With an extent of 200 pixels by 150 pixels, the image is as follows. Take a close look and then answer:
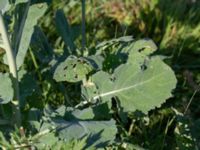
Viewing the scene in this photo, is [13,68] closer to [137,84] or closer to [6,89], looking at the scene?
[6,89]

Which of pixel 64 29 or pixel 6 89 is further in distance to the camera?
pixel 64 29

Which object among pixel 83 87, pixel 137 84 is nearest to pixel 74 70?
pixel 83 87

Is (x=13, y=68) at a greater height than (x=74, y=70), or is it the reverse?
(x=13, y=68)

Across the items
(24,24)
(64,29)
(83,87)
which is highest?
(24,24)

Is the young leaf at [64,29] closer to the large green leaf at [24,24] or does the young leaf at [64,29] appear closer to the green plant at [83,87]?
the green plant at [83,87]

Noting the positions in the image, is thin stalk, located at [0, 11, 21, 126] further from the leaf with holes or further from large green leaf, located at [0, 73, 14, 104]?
the leaf with holes

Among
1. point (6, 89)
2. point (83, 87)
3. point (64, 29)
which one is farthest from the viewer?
point (64, 29)

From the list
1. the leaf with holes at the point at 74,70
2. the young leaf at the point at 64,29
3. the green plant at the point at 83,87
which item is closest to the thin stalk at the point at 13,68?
the green plant at the point at 83,87
